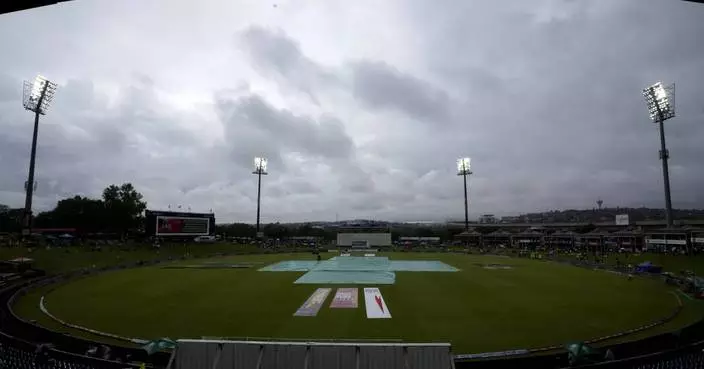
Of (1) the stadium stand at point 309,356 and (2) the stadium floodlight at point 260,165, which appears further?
(2) the stadium floodlight at point 260,165

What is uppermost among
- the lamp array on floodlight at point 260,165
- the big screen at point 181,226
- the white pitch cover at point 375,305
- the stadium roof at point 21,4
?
the lamp array on floodlight at point 260,165

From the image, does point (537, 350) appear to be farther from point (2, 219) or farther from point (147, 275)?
point (2, 219)

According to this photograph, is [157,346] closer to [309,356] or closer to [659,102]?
[309,356]

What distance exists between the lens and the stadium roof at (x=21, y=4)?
597cm

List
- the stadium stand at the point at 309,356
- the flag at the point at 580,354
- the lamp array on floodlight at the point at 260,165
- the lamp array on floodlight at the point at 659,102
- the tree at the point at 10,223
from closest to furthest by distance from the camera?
the stadium stand at the point at 309,356 < the flag at the point at 580,354 < the lamp array on floodlight at the point at 659,102 < the lamp array on floodlight at the point at 260,165 < the tree at the point at 10,223

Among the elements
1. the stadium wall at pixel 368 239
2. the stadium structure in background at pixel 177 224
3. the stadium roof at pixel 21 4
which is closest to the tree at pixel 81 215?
the stadium structure in background at pixel 177 224

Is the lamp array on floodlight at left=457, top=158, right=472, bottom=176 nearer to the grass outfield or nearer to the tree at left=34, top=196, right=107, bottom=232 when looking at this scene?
the grass outfield

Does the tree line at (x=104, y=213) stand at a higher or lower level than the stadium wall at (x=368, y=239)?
higher

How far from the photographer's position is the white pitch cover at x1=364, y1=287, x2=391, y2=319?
2612cm

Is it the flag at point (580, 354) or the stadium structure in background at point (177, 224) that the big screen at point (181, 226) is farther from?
the flag at point (580, 354)

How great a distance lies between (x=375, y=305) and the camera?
29.3 meters

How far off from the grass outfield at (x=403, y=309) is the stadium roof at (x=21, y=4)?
744 inches

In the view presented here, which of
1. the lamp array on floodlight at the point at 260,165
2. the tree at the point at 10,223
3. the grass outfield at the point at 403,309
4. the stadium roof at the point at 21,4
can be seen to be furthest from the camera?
the tree at the point at 10,223

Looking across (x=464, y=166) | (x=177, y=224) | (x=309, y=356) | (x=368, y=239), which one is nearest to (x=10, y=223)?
(x=177, y=224)
